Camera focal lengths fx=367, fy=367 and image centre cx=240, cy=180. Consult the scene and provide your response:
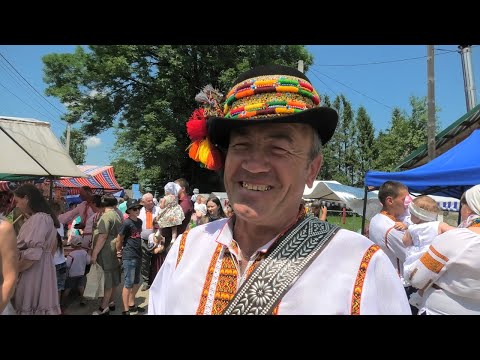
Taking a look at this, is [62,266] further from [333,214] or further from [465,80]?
[333,214]

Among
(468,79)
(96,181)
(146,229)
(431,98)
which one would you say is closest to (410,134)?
(468,79)

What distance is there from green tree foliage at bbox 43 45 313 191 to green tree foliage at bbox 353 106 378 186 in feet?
88.1

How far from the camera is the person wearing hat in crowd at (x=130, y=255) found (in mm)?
5609

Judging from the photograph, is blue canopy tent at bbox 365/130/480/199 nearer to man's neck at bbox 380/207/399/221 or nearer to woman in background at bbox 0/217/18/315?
man's neck at bbox 380/207/399/221

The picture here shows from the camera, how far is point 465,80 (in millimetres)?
13656

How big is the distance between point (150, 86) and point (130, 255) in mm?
17022

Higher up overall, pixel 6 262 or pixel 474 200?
pixel 474 200

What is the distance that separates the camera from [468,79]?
44.3ft

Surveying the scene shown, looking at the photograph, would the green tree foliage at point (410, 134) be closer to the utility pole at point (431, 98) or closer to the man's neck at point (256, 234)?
the utility pole at point (431, 98)

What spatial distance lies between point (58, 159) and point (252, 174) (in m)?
4.60

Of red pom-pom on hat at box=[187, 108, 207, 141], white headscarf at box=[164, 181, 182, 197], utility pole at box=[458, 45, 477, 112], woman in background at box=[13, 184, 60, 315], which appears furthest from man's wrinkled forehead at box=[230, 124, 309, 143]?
utility pole at box=[458, 45, 477, 112]

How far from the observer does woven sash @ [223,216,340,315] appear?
49.6 inches

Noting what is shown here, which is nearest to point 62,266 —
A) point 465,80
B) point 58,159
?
point 58,159

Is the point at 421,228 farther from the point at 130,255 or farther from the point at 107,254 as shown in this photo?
the point at 107,254
